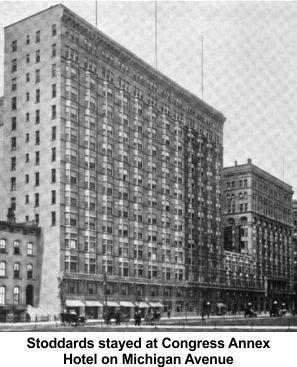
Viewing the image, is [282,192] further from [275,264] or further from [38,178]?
[38,178]

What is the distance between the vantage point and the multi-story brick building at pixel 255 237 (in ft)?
445

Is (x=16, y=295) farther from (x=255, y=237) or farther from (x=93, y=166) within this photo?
(x=255, y=237)

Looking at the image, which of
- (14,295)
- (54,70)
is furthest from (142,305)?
(54,70)

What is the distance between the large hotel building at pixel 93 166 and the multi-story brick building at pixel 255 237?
94.6 feet

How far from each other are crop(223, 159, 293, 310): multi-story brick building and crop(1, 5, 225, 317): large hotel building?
94.6 feet

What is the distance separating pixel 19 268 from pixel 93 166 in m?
19.1

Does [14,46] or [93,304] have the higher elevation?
[14,46]

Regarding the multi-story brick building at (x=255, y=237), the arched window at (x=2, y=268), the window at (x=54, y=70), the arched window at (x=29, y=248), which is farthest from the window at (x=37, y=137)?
the multi-story brick building at (x=255, y=237)

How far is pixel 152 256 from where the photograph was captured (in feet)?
332

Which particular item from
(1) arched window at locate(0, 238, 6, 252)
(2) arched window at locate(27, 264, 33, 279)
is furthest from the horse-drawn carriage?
(2) arched window at locate(27, 264, 33, 279)

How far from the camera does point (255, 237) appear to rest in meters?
148

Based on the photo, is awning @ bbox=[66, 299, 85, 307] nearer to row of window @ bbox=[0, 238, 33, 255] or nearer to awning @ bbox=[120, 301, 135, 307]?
row of window @ bbox=[0, 238, 33, 255]

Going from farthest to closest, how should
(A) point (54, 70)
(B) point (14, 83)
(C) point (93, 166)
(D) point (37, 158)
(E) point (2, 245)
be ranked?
(B) point (14, 83), (C) point (93, 166), (D) point (37, 158), (A) point (54, 70), (E) point (2, 245)

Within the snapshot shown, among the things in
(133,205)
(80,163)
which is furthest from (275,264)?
(80,163)
